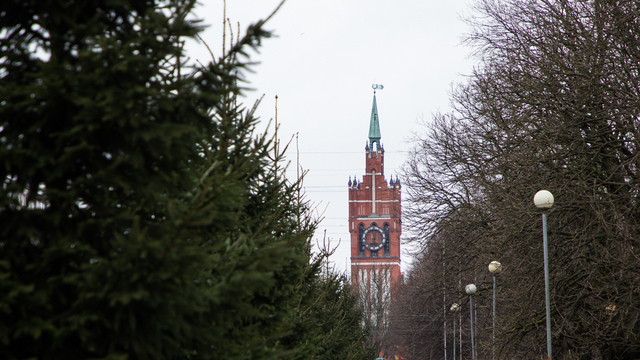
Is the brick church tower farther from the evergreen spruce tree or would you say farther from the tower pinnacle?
the evergreen spruce tree

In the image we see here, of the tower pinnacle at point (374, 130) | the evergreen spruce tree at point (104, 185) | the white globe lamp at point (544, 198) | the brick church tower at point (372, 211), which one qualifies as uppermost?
the tower pinnacle at point (374, 130)

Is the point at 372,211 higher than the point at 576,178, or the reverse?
the point at 372,211

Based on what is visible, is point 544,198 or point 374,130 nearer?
point 544,198

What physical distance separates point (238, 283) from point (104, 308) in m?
0.72

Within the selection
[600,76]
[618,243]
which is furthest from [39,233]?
[600,76]

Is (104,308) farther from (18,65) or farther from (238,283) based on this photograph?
(18,65)

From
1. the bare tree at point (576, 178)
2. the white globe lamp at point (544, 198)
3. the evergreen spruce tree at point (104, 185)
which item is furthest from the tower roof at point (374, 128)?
the evergreen spruce tree at point (104, 185)

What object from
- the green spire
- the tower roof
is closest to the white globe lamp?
the green spire

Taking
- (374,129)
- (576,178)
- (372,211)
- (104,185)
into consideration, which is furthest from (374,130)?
(104,185)

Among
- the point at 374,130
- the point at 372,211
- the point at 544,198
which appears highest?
the point at 374,130

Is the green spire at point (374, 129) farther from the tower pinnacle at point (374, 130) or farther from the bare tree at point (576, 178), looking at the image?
→ the bare tree at point (576, 178)

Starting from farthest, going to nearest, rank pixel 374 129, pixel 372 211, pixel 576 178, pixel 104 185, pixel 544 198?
pixel 374 129 → pixel 372 211 → pixel 576 178 → pixel 544 198 → pixel 104 185

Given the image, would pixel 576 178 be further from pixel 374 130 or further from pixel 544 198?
pixel 374 130

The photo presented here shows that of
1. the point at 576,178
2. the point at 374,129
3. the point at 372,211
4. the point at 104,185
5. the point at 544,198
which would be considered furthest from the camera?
the point at 374,129
